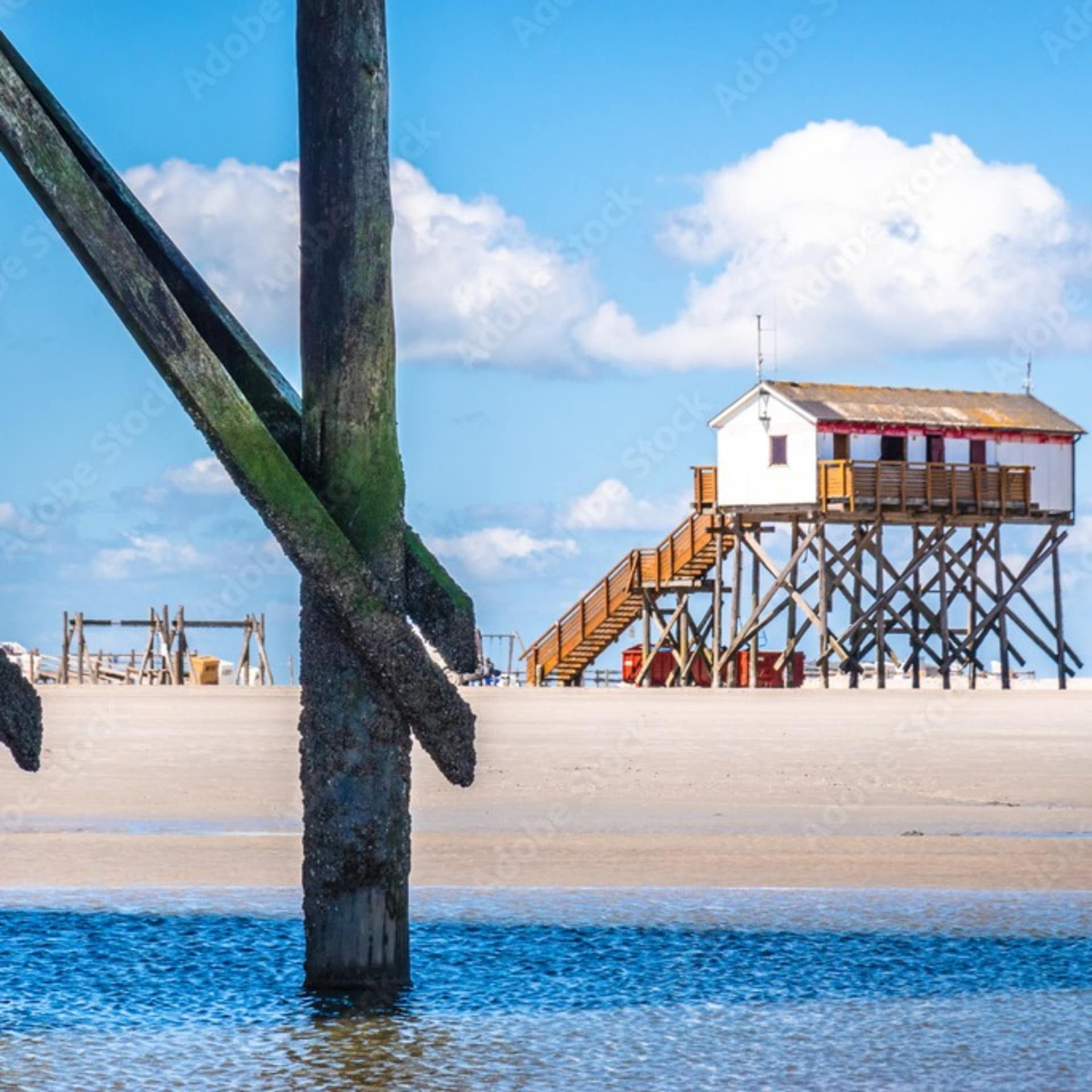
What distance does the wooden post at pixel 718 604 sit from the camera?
175 ft

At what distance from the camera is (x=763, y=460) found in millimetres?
53000

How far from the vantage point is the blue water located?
502 centimetres

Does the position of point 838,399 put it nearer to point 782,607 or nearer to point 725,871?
point 782,607

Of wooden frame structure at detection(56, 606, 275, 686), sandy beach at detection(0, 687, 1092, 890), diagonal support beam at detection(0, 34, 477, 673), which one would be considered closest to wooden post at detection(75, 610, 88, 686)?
wooden frame structure at detection(56, 606, 275, 686)

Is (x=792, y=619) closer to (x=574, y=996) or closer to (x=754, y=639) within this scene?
(x=754, y=639)

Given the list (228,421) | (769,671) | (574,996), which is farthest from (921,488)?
(228,421)

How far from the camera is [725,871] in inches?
354

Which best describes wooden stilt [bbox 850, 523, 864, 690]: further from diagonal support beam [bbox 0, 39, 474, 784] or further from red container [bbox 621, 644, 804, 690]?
diagonal support beam [bbox 0, 39, 474, 784]

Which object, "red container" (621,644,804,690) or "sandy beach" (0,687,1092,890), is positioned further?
"red container" (621,644,804,690)

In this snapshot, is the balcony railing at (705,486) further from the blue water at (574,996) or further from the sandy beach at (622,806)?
the blue water at (574,996)

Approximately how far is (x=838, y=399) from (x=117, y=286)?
161 feet

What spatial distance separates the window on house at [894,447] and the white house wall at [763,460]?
7.29ft

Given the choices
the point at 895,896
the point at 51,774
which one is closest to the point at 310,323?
the point at 895,896

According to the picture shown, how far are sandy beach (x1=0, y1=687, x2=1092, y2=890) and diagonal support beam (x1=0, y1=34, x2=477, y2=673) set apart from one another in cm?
273
